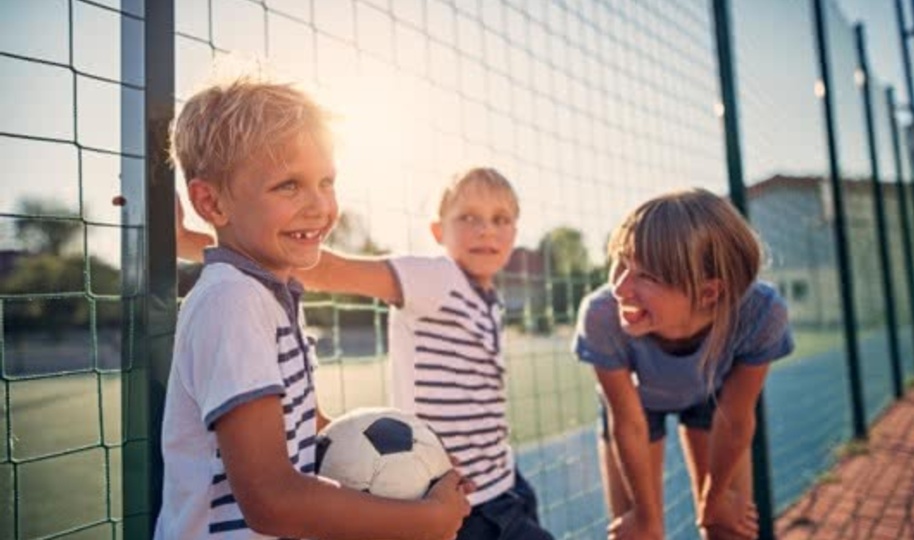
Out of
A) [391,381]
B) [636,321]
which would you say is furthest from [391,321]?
[636,321]

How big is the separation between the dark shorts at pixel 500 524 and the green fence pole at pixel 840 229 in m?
4.26

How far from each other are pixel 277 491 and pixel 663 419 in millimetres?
1836

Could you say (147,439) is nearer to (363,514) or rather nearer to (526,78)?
(363,514)

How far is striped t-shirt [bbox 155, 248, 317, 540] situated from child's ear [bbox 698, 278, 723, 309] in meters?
1.17

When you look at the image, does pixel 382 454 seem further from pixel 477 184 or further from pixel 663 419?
pixel 663 419

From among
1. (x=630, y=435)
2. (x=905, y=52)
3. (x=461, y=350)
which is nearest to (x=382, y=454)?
(x=461, y=350)

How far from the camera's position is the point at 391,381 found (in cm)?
223

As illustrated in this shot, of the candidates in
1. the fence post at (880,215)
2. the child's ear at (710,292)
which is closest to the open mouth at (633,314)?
the child's ear at (710,292)

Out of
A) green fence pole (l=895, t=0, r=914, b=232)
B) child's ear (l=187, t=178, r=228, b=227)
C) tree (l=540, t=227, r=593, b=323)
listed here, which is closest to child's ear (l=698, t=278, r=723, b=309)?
child's ear (l=187, t=178, r=228, b=227)

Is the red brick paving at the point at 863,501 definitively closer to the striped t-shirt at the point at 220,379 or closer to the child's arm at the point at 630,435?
the child's arm at the point at 630,435

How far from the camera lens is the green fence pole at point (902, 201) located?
8445 millimetres

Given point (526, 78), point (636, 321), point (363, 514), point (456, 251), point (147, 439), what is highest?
point (526, 78)

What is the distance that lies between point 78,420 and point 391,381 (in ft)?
37.7

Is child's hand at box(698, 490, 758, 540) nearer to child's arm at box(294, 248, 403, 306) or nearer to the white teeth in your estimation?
child's arm at box(294, 248, 403, 306)
